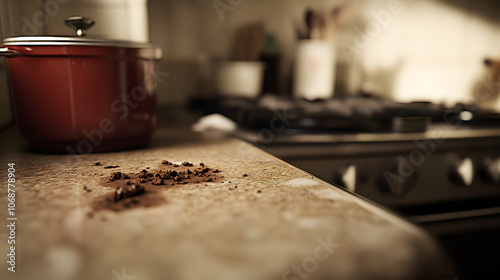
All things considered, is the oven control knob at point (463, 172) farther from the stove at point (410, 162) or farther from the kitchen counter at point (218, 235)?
the kitchen counter at point (218, 235)

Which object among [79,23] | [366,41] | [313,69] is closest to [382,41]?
[366,41]

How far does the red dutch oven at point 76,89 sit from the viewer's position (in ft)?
1.45

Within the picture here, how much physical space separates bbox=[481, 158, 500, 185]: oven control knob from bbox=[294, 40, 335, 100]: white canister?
21.9 inches

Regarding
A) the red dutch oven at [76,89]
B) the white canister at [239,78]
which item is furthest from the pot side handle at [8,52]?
the white canister at [239,78]

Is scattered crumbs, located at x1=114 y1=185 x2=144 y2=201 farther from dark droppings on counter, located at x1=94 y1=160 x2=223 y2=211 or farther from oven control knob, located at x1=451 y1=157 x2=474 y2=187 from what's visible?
oven control knob, located at x1=451 y1=157 x2=474 y2=187

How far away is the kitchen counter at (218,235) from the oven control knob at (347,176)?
0.37 meters

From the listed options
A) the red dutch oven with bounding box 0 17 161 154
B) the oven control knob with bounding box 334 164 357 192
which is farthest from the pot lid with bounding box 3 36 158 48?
the oven control knob with bounding box 334 164 357 192

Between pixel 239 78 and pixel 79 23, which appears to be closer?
pixel 79 23

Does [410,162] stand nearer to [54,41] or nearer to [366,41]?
[54,41]

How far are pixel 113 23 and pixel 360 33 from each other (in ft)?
3.64

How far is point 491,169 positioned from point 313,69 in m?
0.65

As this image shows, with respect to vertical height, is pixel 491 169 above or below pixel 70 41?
below

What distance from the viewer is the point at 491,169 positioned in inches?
32.2

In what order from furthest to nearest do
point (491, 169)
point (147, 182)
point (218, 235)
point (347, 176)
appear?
point (491, 169), point (347, 176), point (147, 182), point (218, 235)
